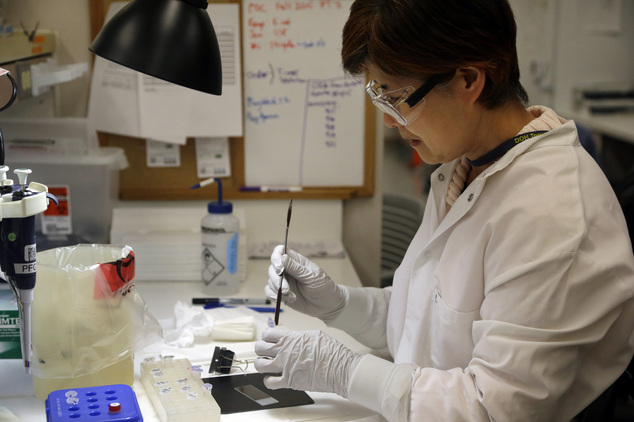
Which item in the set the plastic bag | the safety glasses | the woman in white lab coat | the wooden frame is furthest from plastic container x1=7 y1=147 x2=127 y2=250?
the safety glasses

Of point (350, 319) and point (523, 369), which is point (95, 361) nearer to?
point (350, 319)

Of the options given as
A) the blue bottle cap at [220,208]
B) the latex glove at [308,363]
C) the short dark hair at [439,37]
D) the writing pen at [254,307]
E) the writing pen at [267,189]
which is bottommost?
the writing pen at [254,307]

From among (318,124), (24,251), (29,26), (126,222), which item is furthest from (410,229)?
(24,251)

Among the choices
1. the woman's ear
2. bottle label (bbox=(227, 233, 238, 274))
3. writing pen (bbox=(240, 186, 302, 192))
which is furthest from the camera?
writing pen (bbox=(240, 186, 302, 192))

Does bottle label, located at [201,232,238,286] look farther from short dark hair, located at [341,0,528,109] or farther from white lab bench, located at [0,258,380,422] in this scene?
short dark hair, located at [341,0,528,109]

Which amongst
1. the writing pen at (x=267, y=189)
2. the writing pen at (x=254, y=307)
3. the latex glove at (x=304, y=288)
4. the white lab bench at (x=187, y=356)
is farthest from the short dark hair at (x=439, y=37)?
the writing pen at (x=267, y=189)

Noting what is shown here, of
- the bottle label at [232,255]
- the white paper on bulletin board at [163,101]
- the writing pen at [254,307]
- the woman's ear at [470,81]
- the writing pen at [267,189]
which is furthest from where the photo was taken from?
the writing pen at [267,189]

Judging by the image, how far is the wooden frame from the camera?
2.17 metres

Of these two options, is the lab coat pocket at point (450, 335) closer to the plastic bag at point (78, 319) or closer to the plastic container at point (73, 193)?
the plastic bag at point (78, 319)

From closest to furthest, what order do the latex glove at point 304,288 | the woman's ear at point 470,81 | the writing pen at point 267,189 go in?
1. the woman's ear at point 470,81
2. the latex glove at point 304,288
3. the writing pen at point 267,189

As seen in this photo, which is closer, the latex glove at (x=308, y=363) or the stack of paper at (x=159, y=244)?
the latex glove at (x=308, y=363)

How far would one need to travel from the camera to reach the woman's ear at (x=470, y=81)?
3.60 feet

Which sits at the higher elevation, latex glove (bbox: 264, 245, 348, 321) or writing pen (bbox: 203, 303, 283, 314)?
latex glove (bbox: 264, 245, 348, 321)

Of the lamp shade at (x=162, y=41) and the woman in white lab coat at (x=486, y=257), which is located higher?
the lamp shade at (x=162, y=41)
